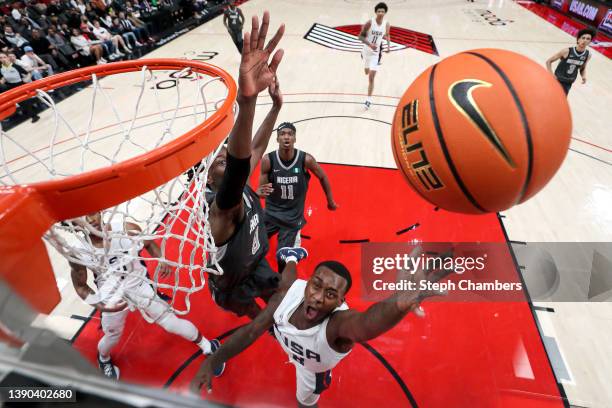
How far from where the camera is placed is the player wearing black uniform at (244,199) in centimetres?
129

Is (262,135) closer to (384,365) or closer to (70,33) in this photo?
(384,365)

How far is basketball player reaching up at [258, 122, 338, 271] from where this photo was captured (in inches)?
126

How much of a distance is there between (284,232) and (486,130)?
2212mm

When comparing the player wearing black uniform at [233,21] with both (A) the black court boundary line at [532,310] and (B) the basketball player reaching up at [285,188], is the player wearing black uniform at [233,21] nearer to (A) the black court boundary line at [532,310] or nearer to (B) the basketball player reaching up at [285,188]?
(B) the basketball player reaching up at [285,188]

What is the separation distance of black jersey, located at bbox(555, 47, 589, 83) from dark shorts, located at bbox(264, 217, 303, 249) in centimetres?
493

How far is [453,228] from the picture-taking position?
3.67 metres

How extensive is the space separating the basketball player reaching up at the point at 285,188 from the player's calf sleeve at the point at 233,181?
63.3 inches

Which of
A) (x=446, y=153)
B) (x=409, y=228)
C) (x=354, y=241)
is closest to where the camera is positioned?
(x=446, y=153)

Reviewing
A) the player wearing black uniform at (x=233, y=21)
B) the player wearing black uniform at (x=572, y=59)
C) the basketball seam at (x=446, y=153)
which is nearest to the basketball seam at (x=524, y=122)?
the basketball seam at (x=446, y=153)

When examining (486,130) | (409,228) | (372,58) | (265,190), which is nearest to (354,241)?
(409,228)

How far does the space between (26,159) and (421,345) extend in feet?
18.1

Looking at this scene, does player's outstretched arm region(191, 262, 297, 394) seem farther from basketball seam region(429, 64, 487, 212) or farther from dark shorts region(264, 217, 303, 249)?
dark shorts region(264, 217, 303, 249)

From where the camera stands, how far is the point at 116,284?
6.75ft

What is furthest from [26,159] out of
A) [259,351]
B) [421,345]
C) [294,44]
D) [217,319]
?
[294,44]
